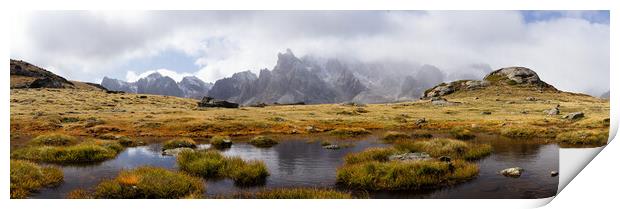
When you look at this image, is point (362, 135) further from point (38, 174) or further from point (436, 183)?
point (38, 174)

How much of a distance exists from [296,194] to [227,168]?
492 centimetres

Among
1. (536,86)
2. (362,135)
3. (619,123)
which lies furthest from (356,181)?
(536,86)

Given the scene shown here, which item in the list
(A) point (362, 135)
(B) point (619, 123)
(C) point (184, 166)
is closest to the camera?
(C) point (184, 166)

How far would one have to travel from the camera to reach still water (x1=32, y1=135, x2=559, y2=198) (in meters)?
20.6

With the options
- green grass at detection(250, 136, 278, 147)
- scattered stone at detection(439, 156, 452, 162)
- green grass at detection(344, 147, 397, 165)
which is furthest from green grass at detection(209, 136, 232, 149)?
scattered stone at detection(439, 156, 452, 162)

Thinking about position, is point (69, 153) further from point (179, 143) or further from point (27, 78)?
point (27, 78)

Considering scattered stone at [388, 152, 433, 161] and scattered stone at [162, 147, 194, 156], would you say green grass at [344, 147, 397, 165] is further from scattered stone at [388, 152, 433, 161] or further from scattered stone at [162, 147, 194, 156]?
scattered stone at [162, 147, 194, 156]

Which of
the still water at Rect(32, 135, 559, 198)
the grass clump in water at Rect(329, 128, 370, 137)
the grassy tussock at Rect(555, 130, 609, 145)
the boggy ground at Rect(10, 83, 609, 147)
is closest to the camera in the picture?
the still water at Rect(32, 135, 559, 198)

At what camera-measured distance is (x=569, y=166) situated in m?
25.0

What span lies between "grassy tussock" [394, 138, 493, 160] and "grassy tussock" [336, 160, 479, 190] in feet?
12.6

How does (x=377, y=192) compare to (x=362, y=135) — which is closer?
(x=377, y=192)

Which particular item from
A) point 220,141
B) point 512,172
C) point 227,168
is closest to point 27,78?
point 220,141
